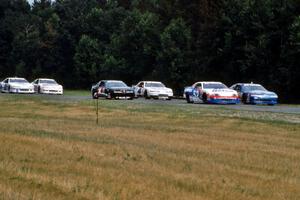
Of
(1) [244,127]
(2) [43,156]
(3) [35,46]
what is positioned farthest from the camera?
(3) [35,46]

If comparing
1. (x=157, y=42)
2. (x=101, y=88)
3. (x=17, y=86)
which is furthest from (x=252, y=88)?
(x=157, y=42)

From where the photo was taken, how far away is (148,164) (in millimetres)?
11375

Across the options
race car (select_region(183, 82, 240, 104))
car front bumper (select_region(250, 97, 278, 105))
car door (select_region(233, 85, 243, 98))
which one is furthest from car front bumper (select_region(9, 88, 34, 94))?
car front bumper (select_region(250, 97, 278, 105))

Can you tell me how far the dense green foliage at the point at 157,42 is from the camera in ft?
177

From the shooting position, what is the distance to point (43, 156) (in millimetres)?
11492

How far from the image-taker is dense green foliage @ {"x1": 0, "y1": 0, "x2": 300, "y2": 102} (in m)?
53.9

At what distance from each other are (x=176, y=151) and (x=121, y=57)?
205 feet

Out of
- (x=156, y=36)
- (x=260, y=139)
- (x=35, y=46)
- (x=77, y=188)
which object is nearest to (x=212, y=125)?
(x=260, y=139)

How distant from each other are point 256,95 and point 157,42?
106 ft

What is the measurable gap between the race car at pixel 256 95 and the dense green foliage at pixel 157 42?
960 centimetres

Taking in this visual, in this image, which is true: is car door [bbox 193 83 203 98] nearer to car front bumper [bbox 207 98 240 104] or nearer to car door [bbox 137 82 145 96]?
car front bumper [bbox 207 98 240 104]

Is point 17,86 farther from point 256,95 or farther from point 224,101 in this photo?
point 256,95

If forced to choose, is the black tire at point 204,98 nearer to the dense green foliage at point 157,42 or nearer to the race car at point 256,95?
the race car at point 256,95

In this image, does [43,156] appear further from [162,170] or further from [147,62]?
[147,62]
